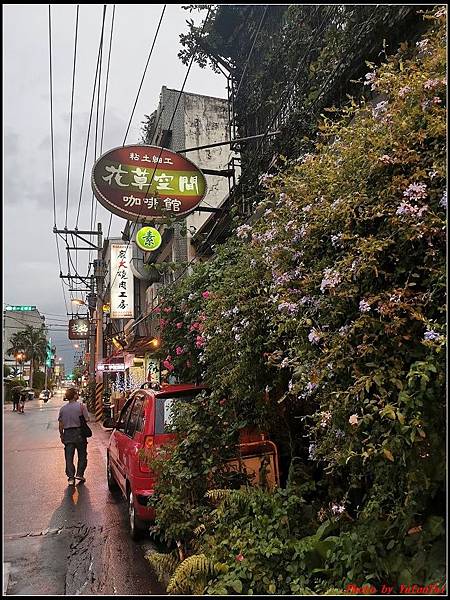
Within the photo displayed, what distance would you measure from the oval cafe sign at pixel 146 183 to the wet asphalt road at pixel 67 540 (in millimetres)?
4091

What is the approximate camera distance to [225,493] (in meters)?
4.37

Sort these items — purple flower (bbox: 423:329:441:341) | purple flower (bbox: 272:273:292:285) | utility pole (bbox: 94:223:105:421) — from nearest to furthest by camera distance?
1. purple flower (bbox: 423:329:441:341)
2. purple flower (bbox: 272:273:292:285)
3. utility pole (bbox: 94:223:105:421)

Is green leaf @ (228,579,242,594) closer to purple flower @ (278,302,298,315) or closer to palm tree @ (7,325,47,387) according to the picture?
purple flower @ (278,302,298,315)

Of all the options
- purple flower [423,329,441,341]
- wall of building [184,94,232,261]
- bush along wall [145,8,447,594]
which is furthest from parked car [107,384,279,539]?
wall of building [184,94,232,261]

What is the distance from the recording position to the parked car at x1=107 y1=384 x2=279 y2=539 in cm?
553

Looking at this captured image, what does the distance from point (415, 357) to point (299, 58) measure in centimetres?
657

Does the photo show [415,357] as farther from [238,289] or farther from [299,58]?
[299,58]

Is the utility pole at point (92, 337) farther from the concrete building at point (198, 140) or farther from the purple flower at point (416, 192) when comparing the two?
the purple flower at point (416, 192)

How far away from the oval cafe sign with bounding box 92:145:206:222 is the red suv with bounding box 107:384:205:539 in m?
3.48

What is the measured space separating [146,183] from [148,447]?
16.3 feet

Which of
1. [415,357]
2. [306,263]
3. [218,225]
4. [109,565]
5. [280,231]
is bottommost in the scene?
[109,565]

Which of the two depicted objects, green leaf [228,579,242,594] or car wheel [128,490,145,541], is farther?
car wheel [128,490,145,541]

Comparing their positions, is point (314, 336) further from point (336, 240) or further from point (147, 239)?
point (147, 239)

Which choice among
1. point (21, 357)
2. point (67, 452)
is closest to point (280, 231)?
point (67, 452)
